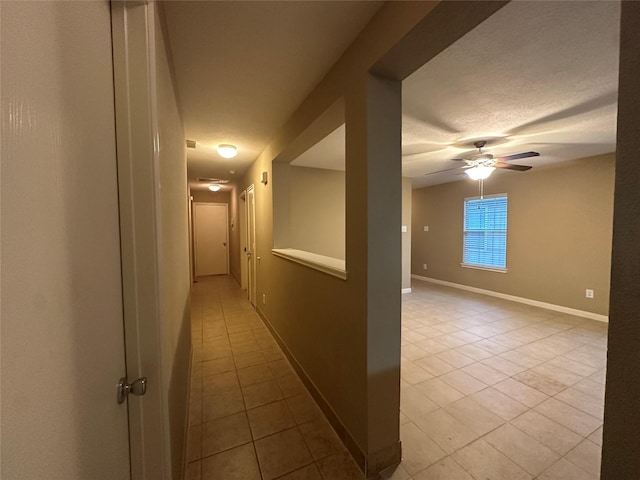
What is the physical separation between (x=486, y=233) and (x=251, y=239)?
459 centimetres

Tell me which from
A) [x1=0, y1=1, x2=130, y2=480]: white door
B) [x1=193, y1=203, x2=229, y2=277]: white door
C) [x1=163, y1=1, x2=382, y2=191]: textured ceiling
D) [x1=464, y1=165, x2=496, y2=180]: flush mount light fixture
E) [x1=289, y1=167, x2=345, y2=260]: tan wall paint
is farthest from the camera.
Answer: [x1=193, y1=203, x2=229, y2=277]: white door

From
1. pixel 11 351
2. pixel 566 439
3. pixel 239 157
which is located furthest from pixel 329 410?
pixel 239 157

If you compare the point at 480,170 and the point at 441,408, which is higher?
the point at 480,170

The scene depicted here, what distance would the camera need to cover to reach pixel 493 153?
3676mm

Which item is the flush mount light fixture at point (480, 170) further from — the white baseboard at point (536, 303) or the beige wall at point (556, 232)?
the white baseboard at point (536, 303)

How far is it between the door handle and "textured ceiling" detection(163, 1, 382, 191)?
157cm

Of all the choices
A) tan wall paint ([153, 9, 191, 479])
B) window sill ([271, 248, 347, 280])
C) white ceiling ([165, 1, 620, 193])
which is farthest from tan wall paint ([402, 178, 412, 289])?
tan wall paint ([153, 9, 191, 479])

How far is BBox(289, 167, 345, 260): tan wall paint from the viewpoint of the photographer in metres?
4.06

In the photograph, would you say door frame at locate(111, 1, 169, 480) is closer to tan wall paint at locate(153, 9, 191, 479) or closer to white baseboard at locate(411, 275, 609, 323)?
tan wall paint at locate(153, 9, 191, 479)

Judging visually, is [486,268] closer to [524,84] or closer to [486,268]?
[486,268]

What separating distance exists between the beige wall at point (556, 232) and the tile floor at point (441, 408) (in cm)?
85

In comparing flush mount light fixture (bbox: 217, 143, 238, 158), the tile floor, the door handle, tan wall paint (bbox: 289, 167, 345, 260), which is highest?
flush mount light fixture (bbox: 217, 143, 238, 158)

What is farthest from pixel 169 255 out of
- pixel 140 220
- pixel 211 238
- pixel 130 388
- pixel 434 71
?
pixel 211 238

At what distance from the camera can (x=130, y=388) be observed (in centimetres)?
80
